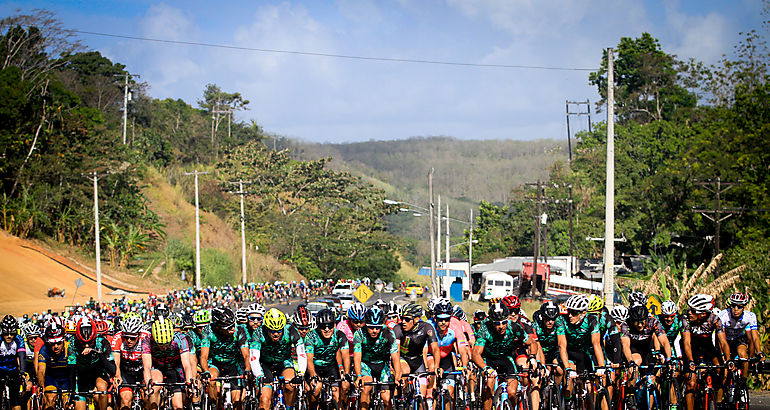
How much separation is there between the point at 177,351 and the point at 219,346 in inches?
22.8

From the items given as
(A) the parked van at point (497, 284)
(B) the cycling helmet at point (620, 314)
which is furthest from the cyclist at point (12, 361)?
(A) the parked van at point (497, 284)

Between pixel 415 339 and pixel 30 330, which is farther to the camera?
pixel 30 330

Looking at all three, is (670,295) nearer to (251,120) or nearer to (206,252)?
(206,252)

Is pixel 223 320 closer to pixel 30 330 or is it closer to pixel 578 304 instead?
pixel 30 330

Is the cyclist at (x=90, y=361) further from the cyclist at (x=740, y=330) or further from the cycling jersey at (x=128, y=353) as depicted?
the cyclist at (x=740, y=330)

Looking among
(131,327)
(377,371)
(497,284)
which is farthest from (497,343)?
(497,284)

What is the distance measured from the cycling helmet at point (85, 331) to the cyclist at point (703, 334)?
791 cm

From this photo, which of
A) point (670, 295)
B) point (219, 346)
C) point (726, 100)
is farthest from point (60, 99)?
point (219, 346)

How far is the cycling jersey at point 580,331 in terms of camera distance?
11.2 m

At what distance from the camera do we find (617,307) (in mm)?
11953

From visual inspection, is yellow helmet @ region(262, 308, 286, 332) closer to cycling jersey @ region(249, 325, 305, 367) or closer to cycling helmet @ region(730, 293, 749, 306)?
cycling jersey @ region(249, 325, 305, 367)

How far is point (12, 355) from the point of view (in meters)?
12.0

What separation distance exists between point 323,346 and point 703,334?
17.4 feet

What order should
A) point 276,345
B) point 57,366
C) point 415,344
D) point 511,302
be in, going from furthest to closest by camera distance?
point 511,302 < point 57,366 < point 415,344 < point 276,345
